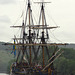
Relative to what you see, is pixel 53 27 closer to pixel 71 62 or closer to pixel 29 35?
pixel 29 35

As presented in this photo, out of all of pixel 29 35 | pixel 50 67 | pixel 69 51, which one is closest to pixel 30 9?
pixel 29 35

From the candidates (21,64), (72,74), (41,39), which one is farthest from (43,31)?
(72,74)

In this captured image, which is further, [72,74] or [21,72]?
[72,74]

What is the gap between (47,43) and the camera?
10100cm

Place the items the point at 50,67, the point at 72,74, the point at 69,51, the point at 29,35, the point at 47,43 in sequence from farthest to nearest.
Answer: the point at 69,51 < the point at 72,74 < the point at 29,35 < the point at 47,43 < the point at 50,67

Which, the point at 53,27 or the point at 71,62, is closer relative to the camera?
the point at 53,27

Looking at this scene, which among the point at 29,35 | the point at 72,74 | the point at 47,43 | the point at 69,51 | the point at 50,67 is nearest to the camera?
the point at 50,67

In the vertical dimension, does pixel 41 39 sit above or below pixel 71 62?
above

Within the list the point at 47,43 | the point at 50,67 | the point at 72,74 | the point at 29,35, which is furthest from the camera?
the point at 72,74

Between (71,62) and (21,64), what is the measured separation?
28720 mm

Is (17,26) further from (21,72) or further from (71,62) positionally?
(71,62)

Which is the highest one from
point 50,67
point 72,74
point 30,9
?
point 30,9

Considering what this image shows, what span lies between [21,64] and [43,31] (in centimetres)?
1866

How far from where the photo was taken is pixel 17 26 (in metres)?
116
